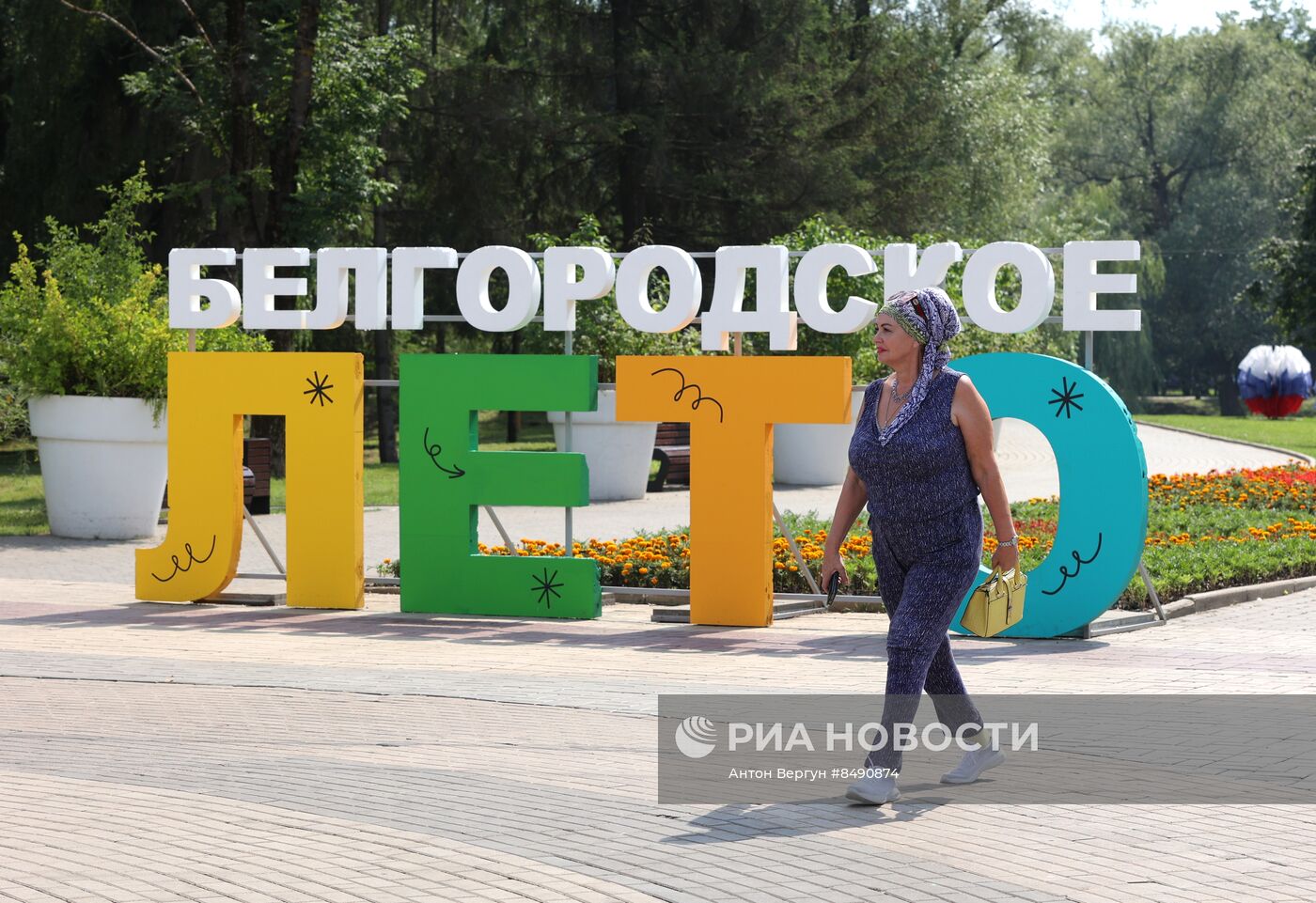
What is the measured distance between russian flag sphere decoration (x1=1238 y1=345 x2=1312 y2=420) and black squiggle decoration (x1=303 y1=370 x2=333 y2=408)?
3942 cm

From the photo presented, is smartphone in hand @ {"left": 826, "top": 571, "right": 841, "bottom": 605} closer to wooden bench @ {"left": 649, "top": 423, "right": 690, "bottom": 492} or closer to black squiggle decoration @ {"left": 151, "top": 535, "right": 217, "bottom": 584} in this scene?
black squiggle decoration @ {"left": 151, "top": 535, "right": 217, "bottom": 584}

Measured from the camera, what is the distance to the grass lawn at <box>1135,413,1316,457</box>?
3206cm

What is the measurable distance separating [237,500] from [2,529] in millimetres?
6770

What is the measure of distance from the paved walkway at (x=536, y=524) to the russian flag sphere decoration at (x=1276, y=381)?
19.5 m

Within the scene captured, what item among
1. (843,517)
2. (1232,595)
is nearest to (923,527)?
(843,517)

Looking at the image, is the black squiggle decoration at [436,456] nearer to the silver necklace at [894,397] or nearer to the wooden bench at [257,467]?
the silver necklace at [894,397]

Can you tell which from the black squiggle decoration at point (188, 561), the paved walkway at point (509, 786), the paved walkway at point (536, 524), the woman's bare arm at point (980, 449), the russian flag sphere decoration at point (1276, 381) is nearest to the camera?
the paved walkway at point (509, 786)

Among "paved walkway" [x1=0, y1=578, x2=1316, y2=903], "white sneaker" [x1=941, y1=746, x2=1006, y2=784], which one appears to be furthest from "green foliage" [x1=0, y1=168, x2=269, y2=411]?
"white sneaker" [x1=941, y1=746, x2=1006, y2=784]

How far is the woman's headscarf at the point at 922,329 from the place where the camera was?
5.77 metres

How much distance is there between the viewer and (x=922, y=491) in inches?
226

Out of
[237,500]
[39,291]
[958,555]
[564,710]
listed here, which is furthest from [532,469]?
[39,291]

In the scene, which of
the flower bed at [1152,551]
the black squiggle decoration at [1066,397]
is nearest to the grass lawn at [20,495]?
the flower bed at [1152,551]

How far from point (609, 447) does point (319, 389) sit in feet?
30.1

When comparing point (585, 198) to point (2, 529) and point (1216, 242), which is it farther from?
point (1216, 242)
